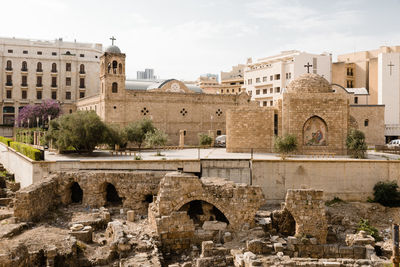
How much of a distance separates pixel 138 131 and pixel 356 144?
17228 millimetres

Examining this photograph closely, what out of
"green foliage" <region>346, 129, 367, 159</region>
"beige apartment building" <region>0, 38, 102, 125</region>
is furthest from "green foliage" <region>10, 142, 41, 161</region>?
"beige apartment building" <region>0, 38, 102, 125</region>

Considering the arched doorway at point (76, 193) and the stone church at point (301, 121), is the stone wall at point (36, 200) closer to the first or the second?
the arched doorway at point (76, 193)

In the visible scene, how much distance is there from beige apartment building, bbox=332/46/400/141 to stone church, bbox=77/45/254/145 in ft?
54.2

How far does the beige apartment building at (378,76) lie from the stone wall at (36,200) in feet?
126

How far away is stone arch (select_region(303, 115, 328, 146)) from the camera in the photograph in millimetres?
27125

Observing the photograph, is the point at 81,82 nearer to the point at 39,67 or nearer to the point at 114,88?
the point at 39,67

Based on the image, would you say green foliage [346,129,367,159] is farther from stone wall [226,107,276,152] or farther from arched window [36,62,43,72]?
arched window [36,62,43,72]

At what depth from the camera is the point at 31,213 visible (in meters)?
15.4

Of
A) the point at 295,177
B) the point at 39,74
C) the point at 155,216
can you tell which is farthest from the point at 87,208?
the point at 39,74

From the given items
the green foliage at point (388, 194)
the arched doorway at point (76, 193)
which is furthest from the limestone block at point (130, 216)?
the green foliage at point (388, 194)

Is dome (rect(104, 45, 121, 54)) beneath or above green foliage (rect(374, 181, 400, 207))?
above

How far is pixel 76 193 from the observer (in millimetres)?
20188

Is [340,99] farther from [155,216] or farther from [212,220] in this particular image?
[155,216]

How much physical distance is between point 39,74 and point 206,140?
3460cm
